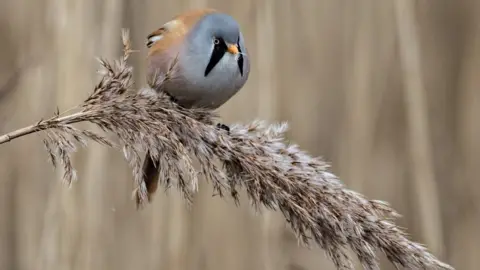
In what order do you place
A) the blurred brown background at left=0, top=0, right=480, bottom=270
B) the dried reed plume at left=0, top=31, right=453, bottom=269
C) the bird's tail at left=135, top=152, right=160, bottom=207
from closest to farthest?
the dried reed plume at left=0, top=31, right=453, bottom=269
the bird's tail at left=135, top=152, right=160, bottom=207
the blurred brown background at left=0, top=0, right=480, bottom=270

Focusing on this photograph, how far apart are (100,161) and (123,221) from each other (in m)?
0.18

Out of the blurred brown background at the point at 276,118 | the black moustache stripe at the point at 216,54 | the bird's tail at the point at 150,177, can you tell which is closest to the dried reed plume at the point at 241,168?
the bird's tail at the point at 150,177

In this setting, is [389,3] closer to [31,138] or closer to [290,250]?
[290,250]

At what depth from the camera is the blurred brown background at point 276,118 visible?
1.36 m

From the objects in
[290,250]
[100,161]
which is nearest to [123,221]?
[100,161]

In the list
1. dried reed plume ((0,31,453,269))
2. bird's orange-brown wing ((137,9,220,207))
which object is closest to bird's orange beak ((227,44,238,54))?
bird's orange-brown wing ((137,9,220,207))

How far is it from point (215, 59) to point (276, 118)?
0.44m

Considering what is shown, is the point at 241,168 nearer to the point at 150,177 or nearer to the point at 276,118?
the point at 150,177

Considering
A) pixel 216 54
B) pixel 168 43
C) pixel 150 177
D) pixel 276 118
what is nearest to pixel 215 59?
pixel 216 54

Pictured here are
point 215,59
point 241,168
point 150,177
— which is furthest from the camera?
point 215,59

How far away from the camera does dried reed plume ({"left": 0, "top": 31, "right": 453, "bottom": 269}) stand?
0.76m

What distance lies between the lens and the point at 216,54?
3.63ft

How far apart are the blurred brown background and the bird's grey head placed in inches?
13.8

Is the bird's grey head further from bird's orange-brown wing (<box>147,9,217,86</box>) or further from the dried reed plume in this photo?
the dried reed plume
